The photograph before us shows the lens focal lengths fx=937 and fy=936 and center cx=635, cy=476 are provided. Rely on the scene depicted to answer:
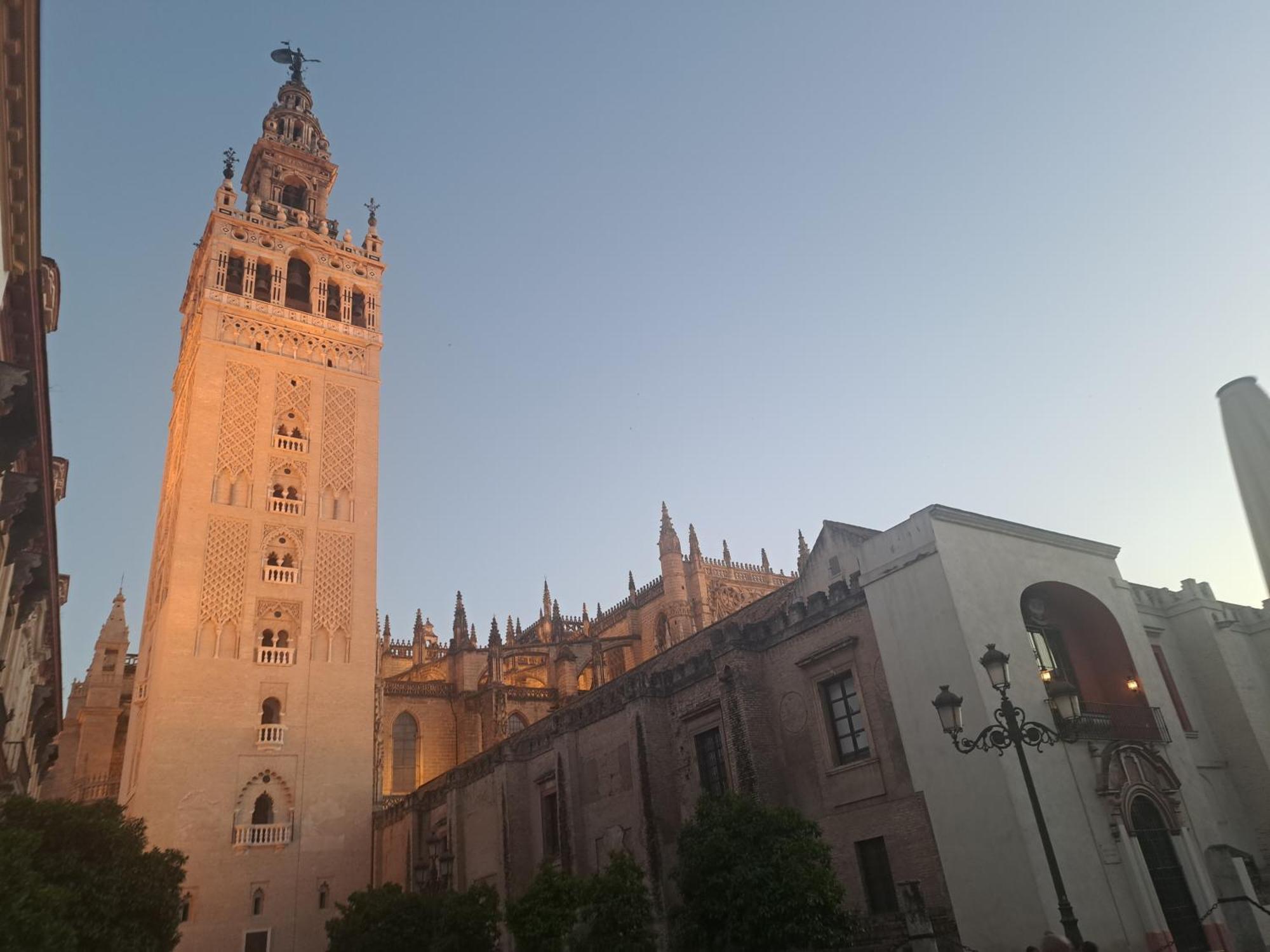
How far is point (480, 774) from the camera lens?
26.4m

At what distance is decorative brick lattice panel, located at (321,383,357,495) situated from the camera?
102ft

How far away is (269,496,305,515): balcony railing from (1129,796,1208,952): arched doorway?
954 inches

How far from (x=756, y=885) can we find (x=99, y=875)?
9976 millimetres

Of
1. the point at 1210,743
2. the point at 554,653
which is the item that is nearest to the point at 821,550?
the point at 1210,743

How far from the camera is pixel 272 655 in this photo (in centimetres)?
2759

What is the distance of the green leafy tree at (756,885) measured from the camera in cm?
1355

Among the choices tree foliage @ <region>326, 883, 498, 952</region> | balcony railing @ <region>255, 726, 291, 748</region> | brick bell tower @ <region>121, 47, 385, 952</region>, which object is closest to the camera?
tree foliage @ <region>326, 883, 498, 952</region>

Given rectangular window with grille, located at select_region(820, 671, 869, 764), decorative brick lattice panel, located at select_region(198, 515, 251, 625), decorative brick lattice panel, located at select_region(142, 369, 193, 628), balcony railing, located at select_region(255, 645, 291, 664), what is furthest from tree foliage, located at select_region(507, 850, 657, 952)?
decorative brick lattice panel, located at select_region(142, 369, 193, 628)

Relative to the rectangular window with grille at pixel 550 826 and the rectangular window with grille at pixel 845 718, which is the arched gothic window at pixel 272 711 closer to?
→ the rectangular window with grille at pixel 550 826

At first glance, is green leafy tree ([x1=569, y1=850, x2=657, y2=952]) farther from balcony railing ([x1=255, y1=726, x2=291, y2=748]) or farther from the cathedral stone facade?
the cathedral stone facade

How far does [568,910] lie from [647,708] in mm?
5015

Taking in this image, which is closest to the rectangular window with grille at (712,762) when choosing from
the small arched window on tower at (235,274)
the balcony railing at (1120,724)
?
the balcony railing at (1120,724)

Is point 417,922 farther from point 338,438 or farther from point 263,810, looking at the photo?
point 338,438

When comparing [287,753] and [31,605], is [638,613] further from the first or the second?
[31,605]
